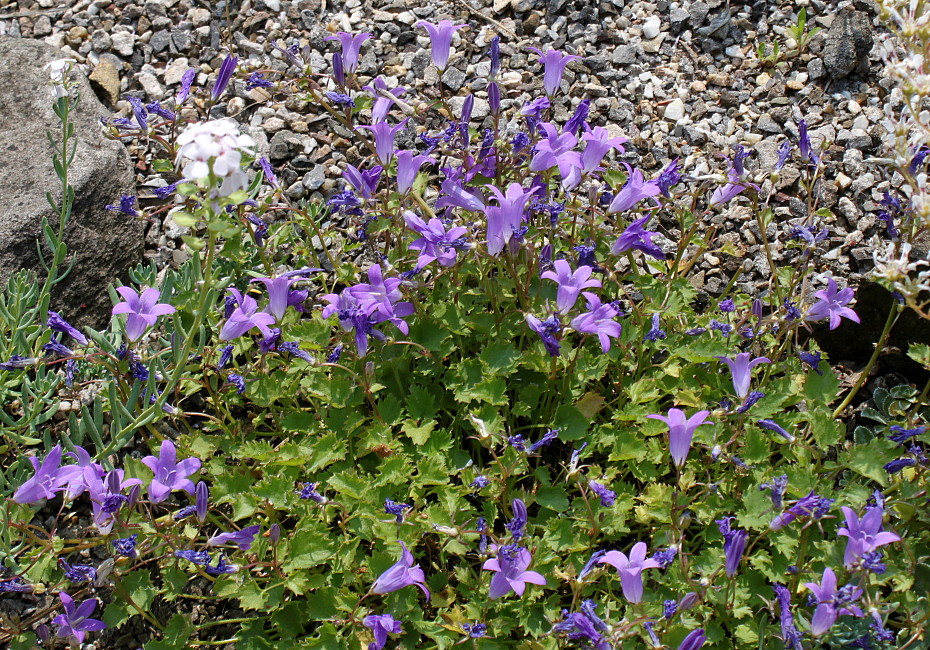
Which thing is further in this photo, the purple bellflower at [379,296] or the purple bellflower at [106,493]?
the purple bellflower at [379,296]

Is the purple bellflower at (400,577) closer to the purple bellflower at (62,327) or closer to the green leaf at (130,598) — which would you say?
the green leaf at (130,598)

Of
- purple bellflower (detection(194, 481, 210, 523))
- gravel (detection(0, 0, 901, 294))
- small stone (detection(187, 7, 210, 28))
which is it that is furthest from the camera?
small stone (detection(187, 7, 210, 28))

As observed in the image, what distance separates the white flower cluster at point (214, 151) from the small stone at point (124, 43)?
3.46 m

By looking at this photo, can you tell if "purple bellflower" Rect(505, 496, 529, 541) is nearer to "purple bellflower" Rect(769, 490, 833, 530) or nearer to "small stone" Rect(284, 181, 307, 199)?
"purple bellflower" Rect(769, 490, 833, 530)

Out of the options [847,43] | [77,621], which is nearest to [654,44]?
[847,43]

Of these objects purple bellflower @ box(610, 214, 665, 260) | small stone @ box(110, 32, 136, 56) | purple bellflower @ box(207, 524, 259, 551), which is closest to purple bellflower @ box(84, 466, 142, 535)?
purple bellflower @ box(207, 524, 259, 551)

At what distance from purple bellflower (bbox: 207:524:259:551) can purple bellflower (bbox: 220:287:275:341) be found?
0.67 meters

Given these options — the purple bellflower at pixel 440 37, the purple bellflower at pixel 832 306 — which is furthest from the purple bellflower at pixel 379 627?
the purple bellflower at pixel 440 37

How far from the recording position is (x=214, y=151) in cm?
193

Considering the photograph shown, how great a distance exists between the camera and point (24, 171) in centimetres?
408

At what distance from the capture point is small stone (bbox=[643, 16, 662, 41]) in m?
4.82

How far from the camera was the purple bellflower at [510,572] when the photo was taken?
2.41m

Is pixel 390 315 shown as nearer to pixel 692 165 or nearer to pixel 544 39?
pixel 692 165

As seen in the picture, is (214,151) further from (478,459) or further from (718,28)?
(718,28)
